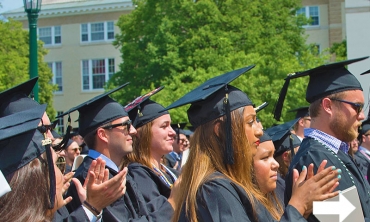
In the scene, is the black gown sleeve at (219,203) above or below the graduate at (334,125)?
below

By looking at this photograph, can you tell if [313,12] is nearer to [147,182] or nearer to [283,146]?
[283,146]

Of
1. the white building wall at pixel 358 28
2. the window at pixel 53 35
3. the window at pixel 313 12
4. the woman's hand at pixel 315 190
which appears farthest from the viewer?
the window at pixel 53 35

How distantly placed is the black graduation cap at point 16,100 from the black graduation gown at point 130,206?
4.16ft

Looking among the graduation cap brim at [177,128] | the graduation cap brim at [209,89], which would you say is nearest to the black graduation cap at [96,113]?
the graduation cap brim at [209,89]

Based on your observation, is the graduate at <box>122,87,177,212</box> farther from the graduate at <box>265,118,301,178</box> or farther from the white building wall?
the white building wall

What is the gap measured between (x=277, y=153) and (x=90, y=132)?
8.62 feet

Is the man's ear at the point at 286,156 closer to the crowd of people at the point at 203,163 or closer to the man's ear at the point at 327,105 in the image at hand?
the crowd of people at the point at 203,163

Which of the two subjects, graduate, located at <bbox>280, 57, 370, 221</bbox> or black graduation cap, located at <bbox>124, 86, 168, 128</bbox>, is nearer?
graduate, located at <bbox>280, 57, 370, 221</bbox>

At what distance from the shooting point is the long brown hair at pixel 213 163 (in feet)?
10.9

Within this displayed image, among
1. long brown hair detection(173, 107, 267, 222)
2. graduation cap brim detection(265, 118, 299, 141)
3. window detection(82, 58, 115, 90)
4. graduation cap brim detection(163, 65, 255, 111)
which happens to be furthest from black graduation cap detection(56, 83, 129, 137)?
window detection(82, 58, 115, 90)

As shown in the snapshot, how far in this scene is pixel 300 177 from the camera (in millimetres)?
3389

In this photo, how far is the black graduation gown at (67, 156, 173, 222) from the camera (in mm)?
4648

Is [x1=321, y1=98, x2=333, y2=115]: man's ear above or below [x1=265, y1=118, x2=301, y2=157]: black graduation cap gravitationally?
above

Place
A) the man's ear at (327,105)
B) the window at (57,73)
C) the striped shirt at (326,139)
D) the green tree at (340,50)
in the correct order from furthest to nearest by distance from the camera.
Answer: the window at (57,73), the green tree at (340,50), the man's ear at (327,105), the striped shirt at (326,139)
